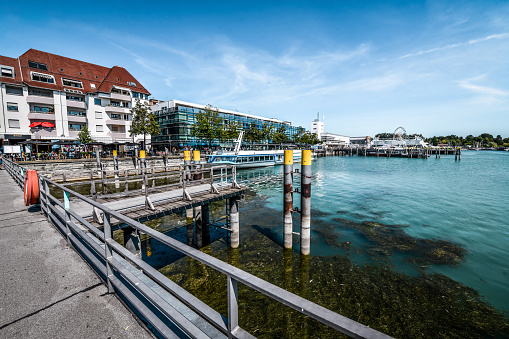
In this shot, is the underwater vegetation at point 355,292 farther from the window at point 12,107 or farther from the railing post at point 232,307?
the window at point 12,107

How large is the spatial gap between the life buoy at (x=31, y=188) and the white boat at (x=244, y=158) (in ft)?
110

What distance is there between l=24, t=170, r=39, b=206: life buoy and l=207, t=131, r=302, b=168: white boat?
33489 millimetres

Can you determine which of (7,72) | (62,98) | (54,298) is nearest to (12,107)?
(7,72)

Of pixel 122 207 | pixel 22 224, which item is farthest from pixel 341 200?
pixel 22 224

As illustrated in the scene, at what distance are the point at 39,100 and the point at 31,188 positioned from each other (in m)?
48.0

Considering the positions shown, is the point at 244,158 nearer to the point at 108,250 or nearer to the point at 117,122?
the point at 117,122

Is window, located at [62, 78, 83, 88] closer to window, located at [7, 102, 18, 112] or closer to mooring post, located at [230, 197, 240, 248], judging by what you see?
window, located at [7, 102, 18, 112]

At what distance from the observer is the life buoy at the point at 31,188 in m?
8.68

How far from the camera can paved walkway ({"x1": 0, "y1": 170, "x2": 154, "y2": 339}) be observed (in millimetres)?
2910

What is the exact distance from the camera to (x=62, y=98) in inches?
1810

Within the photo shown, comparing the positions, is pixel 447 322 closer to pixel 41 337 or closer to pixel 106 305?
pixel 106 305

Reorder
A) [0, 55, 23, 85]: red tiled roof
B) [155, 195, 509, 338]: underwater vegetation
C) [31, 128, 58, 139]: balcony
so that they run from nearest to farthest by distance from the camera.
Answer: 1. [155, 195, 509, 338]: underwater vegetation
2. [0, 55, 23, 85]: red tiled roof
3. [31, 128, 58, 139]: balcony

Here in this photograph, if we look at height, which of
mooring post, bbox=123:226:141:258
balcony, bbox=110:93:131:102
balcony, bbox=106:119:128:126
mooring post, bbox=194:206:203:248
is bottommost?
mooring post, bbox=194:206:203:248

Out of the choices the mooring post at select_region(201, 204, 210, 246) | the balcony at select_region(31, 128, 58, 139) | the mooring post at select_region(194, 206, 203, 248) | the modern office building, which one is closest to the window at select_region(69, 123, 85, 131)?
the balcony at select_region(31, 128, 58, 139)
